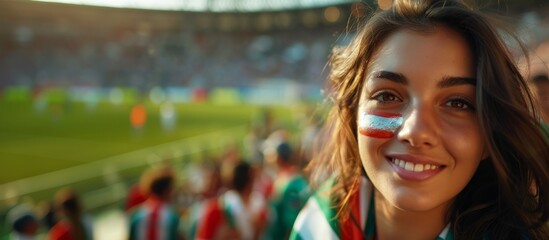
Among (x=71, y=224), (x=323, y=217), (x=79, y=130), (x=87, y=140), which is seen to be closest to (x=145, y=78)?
(x=79, y=130)

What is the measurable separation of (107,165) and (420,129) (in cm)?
1179

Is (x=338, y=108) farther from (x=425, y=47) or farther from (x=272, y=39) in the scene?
(x=272, y=39)

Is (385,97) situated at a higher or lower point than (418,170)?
higher

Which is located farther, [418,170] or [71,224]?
[71,224]

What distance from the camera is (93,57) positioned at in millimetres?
31766

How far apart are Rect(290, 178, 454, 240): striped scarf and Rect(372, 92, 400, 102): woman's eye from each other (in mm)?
311

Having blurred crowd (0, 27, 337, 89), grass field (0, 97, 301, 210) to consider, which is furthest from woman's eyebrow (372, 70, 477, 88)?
blurred crowd (0, 27, 337, 89)

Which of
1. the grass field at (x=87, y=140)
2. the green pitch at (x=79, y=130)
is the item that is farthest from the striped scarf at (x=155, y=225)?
the green pitch at (x=79, y=130)

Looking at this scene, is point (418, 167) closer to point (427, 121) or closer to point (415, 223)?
point (427, 121)

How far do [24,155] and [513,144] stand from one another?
15.1 metres

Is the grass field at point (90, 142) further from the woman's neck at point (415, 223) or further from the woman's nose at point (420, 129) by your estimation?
the woman's nose at point (420, 129)

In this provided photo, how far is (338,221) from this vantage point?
1.30 meters

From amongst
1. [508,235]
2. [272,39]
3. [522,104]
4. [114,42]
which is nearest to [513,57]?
[522,104]

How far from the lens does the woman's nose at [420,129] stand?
104cm
